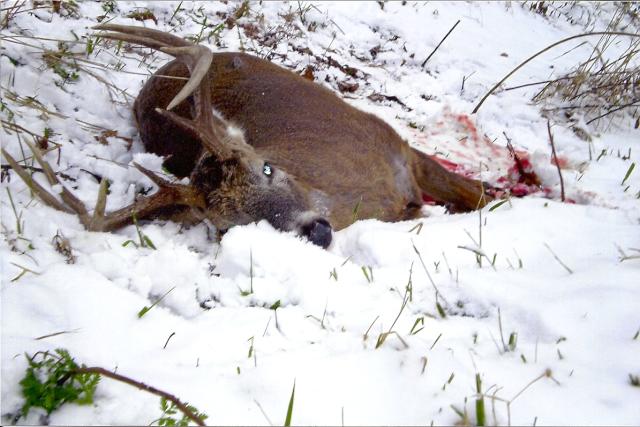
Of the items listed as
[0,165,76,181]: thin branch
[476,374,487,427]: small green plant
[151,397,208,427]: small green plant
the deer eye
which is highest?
[476,374,487,427]: small green plant

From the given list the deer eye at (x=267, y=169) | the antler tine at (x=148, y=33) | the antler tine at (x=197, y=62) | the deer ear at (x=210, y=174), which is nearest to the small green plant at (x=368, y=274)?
the deer eye at (x=267, y=169)

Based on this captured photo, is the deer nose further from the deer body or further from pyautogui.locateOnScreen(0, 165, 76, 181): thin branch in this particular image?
pyautogui.locateOnScreen(0, 165, 76, 181): thin branch

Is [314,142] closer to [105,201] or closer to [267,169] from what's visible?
[267,169]

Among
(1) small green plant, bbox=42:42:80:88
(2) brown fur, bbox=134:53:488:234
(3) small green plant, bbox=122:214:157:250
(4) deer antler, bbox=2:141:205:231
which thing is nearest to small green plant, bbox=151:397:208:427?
(4) deer antler, bbox=2:141:205:231

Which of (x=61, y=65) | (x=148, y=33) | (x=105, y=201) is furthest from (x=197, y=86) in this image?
(x=61, y=65)

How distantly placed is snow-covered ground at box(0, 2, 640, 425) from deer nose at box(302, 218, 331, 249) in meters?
0.10

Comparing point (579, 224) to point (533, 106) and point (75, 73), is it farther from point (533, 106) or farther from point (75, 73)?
point (75, 73)

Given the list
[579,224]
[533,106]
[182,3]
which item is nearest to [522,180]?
[579,224]

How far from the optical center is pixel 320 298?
2.59 metres

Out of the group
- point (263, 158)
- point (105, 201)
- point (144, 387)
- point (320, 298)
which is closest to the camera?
point (144, 387)

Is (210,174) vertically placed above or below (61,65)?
above

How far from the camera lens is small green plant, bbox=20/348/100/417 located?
1766 mm

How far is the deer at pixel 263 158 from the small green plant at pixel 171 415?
3.80 ft

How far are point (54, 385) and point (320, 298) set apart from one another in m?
1.12
